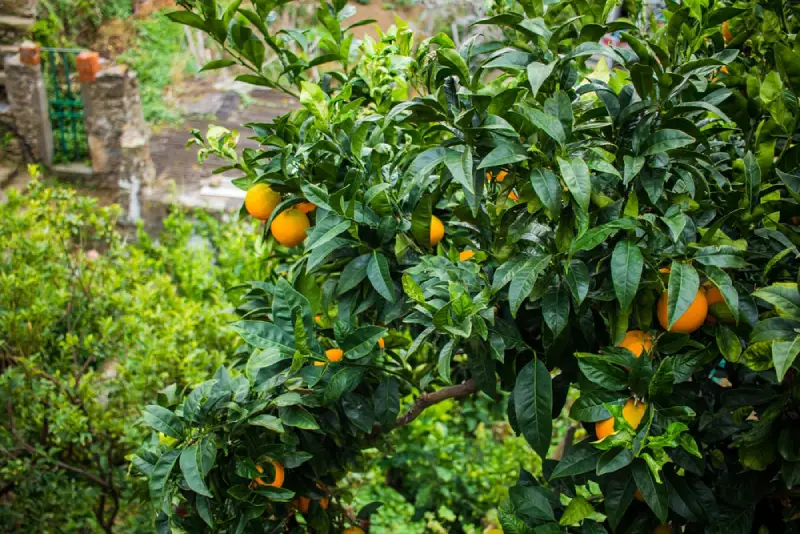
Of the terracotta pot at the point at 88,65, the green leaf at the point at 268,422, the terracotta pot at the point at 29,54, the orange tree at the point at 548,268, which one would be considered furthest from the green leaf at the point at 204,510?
A: the terracotta pot at the point at 29,54

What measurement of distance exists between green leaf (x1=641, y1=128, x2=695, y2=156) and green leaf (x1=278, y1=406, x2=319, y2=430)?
0.53 meters

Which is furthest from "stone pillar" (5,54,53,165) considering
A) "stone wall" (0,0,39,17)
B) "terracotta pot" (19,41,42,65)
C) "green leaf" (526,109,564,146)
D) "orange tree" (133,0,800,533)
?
"green leaf" (526,109,564,146)

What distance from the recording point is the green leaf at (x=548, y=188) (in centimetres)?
80

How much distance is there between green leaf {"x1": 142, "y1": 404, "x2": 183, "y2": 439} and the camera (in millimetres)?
997

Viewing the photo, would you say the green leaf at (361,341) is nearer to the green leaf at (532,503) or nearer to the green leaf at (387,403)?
the green leaf at (387,403)

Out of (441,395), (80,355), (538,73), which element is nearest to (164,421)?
(441,395)

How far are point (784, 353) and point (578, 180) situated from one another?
0.26m

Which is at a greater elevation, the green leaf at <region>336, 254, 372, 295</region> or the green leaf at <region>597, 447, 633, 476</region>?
the green leaf at <region>336, 254, 372, 295</region>

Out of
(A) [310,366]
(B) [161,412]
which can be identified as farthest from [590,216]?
(B) [161,412]

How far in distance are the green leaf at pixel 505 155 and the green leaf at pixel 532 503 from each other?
1.54 feet

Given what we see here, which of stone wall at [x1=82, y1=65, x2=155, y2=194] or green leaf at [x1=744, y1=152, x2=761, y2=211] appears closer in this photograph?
green leaf at [x1=744, y1=152, x2=761, y2=211]

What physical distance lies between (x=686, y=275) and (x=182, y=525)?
0.75 meters

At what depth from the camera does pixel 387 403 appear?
106 centimetres

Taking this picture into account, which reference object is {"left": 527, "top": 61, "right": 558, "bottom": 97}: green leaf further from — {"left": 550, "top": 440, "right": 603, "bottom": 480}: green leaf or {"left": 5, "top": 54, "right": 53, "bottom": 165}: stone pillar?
{"left": 5, "top": 54, "right": 53, "bottom": 165}: stone pillar
